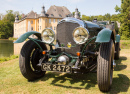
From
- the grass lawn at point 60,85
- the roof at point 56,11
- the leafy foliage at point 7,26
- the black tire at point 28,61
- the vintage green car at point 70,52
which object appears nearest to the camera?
the vintage green car at point 70,52

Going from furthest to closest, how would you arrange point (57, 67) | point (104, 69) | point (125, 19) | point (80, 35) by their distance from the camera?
point (125, 19) < point (80, 35) < point (57, 67) < point (104, 69)

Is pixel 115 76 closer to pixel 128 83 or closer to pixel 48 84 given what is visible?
pixel 128 83

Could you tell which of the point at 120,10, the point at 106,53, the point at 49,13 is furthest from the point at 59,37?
the point at 49,13

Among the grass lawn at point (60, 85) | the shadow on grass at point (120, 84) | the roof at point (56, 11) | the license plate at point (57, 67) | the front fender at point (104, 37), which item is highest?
the roof at point (56, 11)

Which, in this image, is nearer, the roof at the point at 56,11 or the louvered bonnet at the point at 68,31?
the louvered bonnet at the point at 68,31

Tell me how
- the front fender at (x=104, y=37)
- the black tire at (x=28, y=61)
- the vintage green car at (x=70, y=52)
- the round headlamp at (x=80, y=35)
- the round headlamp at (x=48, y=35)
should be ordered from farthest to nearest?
the round headlamp at (x=48, y=35)
the black tire at (x=28, y=61)
the round headlamp at (x=80, y=35)
the vintage green car at (x=70, y=52)
the front fender at (x=104, y=37)

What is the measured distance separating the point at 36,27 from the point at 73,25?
51.9 metres

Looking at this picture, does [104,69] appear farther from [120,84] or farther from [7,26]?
[7,26]

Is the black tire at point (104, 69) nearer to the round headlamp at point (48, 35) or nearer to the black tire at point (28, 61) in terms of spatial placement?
the round headlamp at point (48, 35)

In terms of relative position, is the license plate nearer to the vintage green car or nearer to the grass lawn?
the vintage green car

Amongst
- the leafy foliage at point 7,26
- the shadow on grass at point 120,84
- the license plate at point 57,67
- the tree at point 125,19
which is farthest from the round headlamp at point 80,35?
the leafy foliage at point 7,26

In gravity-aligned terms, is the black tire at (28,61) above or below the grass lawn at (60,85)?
above

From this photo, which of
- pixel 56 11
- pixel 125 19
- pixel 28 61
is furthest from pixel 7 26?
pixel 28 61

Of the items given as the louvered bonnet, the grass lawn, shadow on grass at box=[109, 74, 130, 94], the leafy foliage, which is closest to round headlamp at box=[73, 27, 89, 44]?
the louvered bonnet
